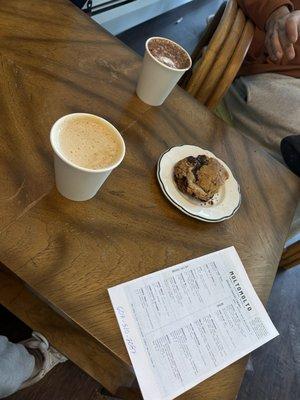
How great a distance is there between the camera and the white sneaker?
1003 mm

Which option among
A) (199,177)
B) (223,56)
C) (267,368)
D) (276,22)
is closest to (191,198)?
(199,177)

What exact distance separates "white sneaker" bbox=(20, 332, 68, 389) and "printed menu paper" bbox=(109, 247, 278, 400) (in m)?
0.56

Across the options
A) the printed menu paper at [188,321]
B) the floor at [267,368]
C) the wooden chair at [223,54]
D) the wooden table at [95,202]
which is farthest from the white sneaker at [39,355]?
the wooden chair at [223,54]

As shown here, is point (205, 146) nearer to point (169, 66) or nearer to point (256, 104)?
point (169, 66)

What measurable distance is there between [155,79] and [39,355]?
33.2 inches


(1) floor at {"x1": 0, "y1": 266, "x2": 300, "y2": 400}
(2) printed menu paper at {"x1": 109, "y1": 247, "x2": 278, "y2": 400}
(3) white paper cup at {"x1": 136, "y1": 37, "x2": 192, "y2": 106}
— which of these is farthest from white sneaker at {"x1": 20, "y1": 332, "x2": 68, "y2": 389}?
(3) white paper cup at {"x1": 136, "y1": 37, "x2": 192, "y2": 106}

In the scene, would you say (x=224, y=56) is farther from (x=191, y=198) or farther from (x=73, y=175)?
(x=73, y=175)

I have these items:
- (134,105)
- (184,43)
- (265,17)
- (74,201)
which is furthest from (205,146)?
(184,43)

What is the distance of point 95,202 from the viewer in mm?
634

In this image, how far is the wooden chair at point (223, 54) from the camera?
94 cm

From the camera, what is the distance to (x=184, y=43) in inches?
101

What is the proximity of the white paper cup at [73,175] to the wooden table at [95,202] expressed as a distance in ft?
0.08

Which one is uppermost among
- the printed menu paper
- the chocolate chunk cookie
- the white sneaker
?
the chocolate chunk cookie

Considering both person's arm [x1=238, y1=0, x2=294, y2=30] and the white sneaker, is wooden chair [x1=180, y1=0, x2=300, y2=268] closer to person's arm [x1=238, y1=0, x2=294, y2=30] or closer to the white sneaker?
person's arm [x1=238, y1=0, x2=294, y2=30]
